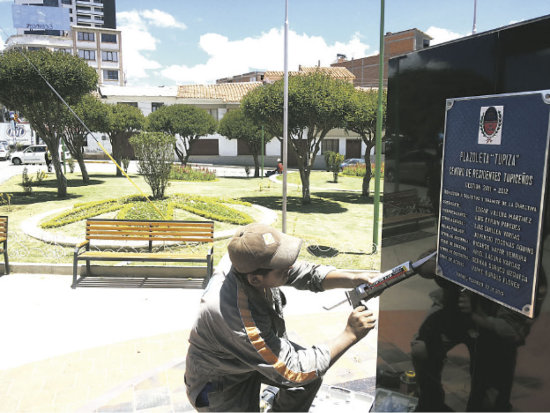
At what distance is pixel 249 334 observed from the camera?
82.7 inches

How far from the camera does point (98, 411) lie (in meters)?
3.48

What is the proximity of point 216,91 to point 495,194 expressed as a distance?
45602 millimetres

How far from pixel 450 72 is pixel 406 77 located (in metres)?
0.35

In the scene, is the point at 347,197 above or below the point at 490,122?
below

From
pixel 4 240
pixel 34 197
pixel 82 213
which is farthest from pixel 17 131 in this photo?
pixel 4 240

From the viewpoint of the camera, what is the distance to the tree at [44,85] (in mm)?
13914

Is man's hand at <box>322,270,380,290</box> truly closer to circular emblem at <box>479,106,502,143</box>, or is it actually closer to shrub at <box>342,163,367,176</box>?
circular emblem at <box>479,106,502,143</box>

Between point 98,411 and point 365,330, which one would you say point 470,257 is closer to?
point 365,330

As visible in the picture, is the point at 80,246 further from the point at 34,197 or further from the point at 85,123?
the point at 85,123

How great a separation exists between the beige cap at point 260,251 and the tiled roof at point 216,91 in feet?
139

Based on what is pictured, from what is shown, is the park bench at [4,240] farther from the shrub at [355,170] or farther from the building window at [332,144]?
the building window at [332,144]

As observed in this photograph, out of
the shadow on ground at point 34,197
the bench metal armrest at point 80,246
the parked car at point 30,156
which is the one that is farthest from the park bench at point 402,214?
the parked car at point 30,156

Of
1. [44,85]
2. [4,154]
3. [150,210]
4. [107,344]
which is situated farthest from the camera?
[4,154]

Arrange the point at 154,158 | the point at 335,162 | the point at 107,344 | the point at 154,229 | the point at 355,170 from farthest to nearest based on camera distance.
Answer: the point at 355,170, the point at 335,162, the point at 154,158, the point at 154,229, the point at 107,344
